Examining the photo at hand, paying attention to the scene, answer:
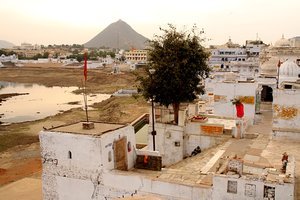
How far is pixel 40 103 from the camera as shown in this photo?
6316 centimetres

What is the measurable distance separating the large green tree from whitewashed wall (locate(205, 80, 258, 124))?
3.89 meters

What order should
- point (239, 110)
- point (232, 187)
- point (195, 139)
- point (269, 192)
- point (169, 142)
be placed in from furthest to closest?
point (239, 110) < point (169, 142) < point (195, 139) < point (232, 187) < point (269, 192)

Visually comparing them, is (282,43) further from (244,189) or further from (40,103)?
(40,103)

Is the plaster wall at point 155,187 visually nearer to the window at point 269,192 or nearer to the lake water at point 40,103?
the window at point 269,192

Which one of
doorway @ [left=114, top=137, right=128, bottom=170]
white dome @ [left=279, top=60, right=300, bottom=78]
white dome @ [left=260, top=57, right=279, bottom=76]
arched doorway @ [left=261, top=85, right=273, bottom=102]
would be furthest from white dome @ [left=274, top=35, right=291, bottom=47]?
doorway @ [left=114, top=137, right=128, bottom=170]

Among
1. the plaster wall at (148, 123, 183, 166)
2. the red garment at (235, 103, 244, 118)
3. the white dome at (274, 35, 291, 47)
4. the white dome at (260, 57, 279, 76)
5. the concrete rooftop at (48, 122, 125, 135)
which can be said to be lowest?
the plaster wall at (148, 123, 183, 166)

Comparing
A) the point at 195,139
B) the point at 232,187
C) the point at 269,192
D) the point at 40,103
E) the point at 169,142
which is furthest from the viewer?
the point at 40,103

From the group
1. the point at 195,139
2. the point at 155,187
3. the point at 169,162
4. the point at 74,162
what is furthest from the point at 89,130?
the point at 195,139

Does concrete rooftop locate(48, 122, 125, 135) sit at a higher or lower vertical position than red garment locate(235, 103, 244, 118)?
higher

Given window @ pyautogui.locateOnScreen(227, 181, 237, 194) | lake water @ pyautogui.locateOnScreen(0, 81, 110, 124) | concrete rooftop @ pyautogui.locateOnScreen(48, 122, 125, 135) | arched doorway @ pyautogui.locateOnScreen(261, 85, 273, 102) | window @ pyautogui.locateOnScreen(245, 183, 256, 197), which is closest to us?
window @ pyautogui.locateOnScreen(245, 183, 256, 197)

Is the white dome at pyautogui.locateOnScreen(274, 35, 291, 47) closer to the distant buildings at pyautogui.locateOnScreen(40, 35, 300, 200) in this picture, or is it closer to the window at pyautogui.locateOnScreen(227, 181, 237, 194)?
the distant buildings at pyautogui.locateOnScreen(40, 35, 300, 200)

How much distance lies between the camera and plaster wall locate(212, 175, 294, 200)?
10820 millimetres

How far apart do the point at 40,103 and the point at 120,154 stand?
5259 centimetres

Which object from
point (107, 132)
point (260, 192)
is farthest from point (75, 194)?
point (260, 192)
